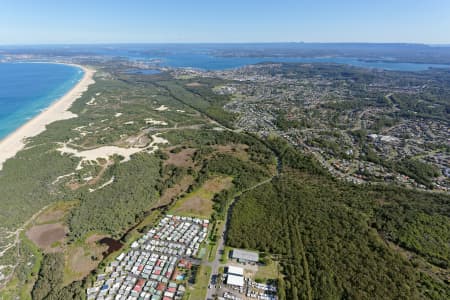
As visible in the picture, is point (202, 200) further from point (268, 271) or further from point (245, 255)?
point (268, 271)

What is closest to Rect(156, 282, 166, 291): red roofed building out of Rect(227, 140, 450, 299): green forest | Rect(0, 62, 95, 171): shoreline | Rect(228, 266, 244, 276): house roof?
Rect(228, 266, 244, 276): house roof

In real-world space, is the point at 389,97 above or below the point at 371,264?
above

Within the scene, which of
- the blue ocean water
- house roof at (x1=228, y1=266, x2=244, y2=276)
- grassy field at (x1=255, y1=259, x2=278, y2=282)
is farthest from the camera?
the blue ocean water

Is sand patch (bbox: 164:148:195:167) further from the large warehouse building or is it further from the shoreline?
the shoreline

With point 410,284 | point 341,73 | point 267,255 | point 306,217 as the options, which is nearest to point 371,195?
point 306,217

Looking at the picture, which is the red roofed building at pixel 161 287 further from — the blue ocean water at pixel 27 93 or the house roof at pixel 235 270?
the blue ocean water at pixel 27 93

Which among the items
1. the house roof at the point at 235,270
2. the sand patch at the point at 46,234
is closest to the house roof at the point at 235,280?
the house roof at the point at 235,270

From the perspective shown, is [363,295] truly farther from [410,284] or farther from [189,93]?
[189,93]
